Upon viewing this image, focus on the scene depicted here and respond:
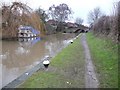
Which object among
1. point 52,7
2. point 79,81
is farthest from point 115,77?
point 52,7

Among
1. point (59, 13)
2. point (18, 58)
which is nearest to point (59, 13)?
point (59, 13)

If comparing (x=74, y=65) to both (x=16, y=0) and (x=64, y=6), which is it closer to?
(x=16, y=0)

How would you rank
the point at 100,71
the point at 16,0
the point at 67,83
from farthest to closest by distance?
1. the point at 16,0
2. the point at 100,71
3. the point at 67,83

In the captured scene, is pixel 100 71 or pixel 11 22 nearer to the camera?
pixel 100 71

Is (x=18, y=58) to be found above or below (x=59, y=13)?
below

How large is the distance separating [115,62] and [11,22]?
74.7 ft

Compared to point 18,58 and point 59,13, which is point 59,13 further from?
point 18,58

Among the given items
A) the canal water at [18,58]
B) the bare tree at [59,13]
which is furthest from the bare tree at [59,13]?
the canal water at [18,58]

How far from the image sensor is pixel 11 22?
1204 inches

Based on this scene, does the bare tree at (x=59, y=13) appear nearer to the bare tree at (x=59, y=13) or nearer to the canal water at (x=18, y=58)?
the bare tree at (x=59, y=13)

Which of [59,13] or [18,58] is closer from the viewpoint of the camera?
[18,58]

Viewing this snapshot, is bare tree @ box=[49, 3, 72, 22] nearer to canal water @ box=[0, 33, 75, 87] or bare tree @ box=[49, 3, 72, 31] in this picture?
bare tree @ box=[49, 3, 72, 31]

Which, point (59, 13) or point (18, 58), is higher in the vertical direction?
point (59, 13)

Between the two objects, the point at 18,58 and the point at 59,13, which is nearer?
the point at 18,58
